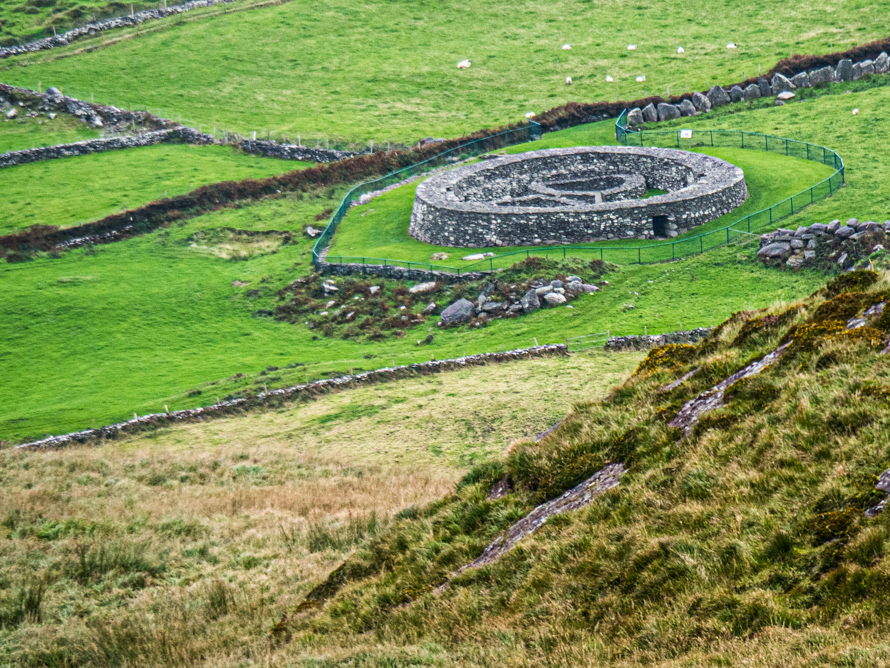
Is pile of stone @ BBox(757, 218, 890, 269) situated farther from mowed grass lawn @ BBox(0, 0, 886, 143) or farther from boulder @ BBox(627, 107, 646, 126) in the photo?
mowed grass lawn @ BBox(0, 0, 886, 143)

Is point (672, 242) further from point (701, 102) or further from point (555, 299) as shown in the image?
point (701, 102)

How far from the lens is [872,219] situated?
4497 cm

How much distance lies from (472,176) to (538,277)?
1851 centimetres

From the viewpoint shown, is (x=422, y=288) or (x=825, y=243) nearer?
(x=825, y=243)

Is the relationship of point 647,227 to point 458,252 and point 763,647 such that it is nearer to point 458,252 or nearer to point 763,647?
point 458,252

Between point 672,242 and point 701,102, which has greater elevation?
point 701,102

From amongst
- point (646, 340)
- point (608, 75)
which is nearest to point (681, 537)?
point (646, 340)

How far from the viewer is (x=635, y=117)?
2972 inches

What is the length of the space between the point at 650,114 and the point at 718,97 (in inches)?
247

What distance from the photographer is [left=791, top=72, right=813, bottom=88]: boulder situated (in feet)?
247

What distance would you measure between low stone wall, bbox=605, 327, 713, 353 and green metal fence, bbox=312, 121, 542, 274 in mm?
13378

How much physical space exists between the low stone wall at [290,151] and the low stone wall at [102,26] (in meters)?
35.8

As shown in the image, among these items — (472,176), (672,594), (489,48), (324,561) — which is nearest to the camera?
(672,594)

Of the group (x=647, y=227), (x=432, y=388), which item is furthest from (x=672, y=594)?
(x=647, y=227)
